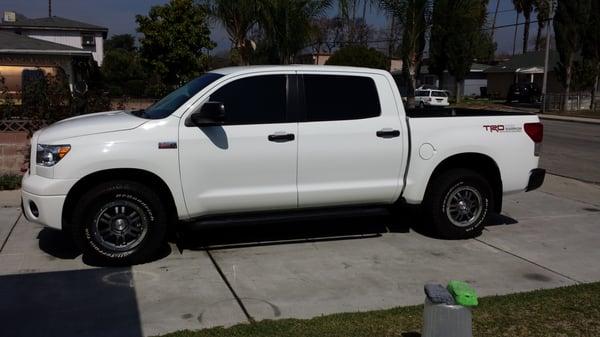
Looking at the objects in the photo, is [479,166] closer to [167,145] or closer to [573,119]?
[167,145]

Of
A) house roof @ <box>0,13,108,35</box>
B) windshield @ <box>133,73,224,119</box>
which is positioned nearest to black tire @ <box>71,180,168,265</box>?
windshield @ <box>133,73,224,119</box>

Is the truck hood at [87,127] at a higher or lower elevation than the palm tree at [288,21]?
lower

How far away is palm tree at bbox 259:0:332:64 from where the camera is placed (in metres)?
14.0

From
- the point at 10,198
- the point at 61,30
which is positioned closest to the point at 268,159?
the point at 10,198

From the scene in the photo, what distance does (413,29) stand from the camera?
12078mm

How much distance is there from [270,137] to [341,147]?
760 mm

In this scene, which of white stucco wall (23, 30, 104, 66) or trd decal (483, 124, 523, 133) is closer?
trd decal (483, 124, 523, 133)

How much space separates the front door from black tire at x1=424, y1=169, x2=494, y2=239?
167 cm

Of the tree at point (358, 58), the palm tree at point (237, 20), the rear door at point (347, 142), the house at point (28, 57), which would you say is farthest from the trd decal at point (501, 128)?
the tree at point (358, 58)

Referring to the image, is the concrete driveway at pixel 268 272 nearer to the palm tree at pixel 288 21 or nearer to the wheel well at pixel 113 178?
the wheel well at pixel 113 178

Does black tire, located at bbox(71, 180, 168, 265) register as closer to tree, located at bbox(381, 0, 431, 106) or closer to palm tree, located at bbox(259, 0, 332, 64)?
tree, located at bbox(381, 0, 431, 106)

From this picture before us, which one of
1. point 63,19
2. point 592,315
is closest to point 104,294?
point 592,315

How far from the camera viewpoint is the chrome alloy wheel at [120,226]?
582cm

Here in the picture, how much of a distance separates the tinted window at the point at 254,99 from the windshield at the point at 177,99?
249 mm
